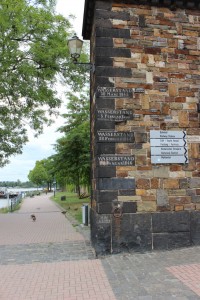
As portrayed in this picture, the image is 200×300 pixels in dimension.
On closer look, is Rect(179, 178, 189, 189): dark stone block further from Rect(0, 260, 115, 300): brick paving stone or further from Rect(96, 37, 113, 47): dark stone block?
Rect(96, 37, 113, 47): dark stone block

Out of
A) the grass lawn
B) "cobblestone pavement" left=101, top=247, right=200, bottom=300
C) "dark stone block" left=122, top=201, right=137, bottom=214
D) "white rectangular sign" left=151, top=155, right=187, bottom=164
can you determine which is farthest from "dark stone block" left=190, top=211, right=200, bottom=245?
the grass lawn

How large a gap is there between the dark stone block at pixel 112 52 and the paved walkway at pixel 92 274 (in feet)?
14.3

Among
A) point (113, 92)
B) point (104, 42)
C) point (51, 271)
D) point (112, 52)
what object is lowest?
point (51, 271)

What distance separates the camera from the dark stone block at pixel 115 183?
659cm

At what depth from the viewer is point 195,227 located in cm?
680

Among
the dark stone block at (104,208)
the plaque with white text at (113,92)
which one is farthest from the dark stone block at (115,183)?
the plaque with white text at (113,92)

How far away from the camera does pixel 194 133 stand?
7160 millimetres

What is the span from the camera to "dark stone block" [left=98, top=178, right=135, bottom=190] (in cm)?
659

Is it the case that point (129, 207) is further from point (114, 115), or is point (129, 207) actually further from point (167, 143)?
point (114, 115)

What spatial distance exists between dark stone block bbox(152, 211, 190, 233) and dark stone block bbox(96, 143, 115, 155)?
5.43 feet

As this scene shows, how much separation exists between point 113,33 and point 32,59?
22.7 ft

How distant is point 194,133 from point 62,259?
159 inches

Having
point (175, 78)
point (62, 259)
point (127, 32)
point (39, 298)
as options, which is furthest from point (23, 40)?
point (39, 298)

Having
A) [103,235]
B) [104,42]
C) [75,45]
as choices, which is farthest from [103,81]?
[103,235]
